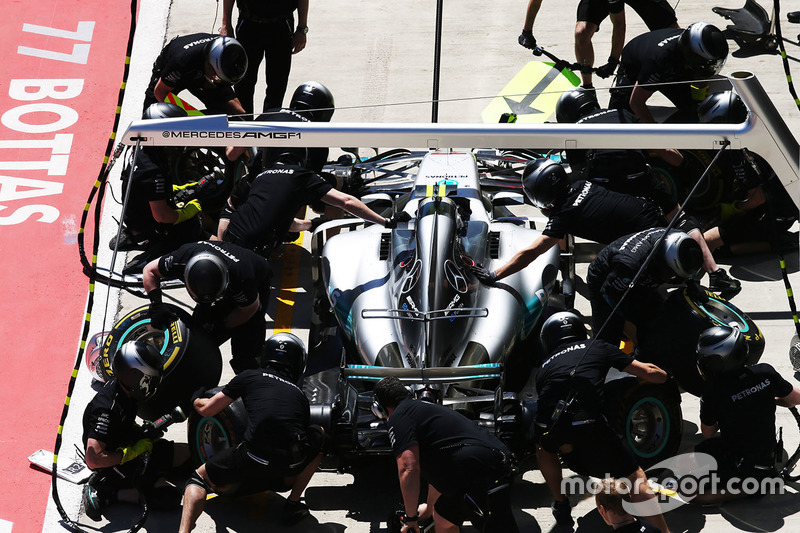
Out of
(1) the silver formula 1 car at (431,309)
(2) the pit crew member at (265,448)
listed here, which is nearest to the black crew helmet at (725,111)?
(1) the silver formula 1 car at (431,309)

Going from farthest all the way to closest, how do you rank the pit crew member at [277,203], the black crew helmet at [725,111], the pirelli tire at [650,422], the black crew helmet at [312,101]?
the black crew helmet at [312,101] < the black crew helmet at [725,111] < the pit crew member at [277,203] < the pirelli tire at [650,422]

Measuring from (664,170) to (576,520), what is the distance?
3.86 metres

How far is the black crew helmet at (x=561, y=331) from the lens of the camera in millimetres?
7703

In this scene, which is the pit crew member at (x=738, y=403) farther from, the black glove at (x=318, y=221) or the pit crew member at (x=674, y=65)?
the black glove at (x=318, y=221)

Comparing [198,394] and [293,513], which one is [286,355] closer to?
[198,394]

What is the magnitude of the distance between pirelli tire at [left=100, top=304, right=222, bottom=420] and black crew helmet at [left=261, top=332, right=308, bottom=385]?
61cm

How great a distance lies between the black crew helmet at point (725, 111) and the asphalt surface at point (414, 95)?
1.33 meters

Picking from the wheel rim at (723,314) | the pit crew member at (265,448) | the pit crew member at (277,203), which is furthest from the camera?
the pit crew member at (277,203)

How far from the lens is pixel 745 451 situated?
746cm

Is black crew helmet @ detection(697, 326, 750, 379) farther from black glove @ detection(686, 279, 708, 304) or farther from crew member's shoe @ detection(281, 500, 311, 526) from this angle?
crew member's shoe @ detection(281, 500, 311, 526)

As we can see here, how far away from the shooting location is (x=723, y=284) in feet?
30.9

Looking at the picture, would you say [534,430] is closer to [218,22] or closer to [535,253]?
[535,253]

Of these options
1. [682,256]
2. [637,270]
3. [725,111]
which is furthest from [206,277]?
[725,111]

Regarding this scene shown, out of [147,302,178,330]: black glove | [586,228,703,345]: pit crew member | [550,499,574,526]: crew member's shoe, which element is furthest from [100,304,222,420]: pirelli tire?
[586,228,703,345]: pit crew member
